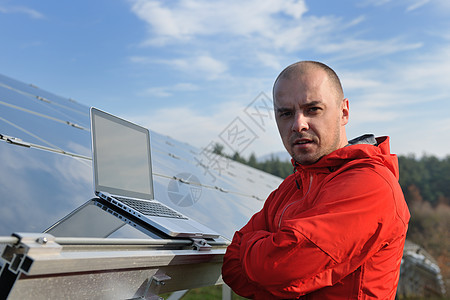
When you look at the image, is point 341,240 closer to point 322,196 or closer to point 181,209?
point 322,196

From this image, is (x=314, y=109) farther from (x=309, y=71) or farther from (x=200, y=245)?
(x=200, y=245)

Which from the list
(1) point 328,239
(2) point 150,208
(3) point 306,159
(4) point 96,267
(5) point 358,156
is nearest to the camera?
(4) point 96,267

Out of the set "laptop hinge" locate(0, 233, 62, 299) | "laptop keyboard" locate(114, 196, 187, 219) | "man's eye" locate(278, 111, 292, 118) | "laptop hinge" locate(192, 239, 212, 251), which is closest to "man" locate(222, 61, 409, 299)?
"man's eye" locate(278, 111, 292, 118)

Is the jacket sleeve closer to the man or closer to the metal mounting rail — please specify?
the man

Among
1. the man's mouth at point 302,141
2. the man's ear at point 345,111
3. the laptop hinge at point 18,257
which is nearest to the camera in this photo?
the laptop hinge at point 18,257

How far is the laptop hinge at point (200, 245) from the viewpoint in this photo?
82.4 inches

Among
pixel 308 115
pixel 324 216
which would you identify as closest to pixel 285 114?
pixel 308 115

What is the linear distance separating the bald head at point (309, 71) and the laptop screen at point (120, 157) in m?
0.91

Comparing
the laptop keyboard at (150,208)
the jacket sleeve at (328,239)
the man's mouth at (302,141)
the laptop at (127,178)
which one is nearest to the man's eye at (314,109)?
the man's mouth at (302,141)

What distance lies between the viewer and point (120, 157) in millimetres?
2328

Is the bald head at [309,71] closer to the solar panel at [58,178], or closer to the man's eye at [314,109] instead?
the man's eye at [314,109]

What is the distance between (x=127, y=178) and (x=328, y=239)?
1.20 meters

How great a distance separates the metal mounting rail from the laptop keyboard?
28 centimetres

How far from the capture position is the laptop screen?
216cm
